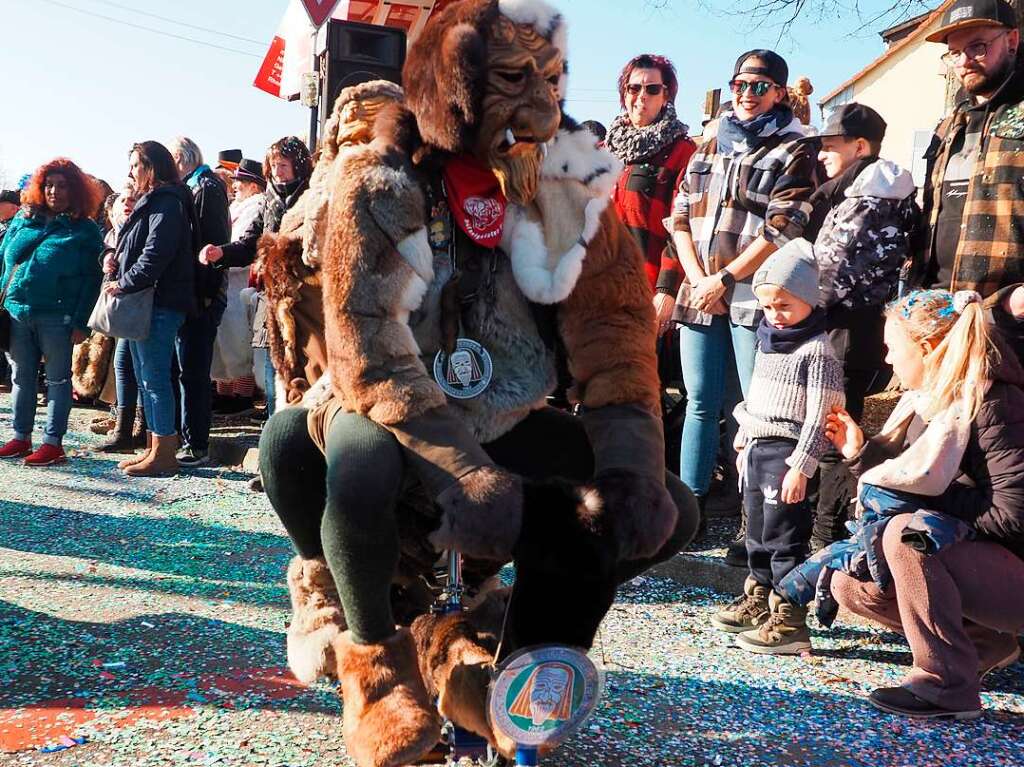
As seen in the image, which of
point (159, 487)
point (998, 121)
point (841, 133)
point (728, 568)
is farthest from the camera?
point (159, 487)

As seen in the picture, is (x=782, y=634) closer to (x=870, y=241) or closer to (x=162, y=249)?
(x=870, y=241)

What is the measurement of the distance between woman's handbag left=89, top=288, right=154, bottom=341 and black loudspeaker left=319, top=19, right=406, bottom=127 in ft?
6.14

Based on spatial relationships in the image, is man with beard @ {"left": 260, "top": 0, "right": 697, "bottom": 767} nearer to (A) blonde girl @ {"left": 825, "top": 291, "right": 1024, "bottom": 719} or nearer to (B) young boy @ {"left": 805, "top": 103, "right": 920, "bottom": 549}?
(A) blonde girl @ {"left": 825, "top": 291, "right": 1024, "bottom": 719}

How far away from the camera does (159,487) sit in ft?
18.6

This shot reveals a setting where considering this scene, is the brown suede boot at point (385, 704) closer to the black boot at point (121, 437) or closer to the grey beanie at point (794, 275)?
the grey beanie at point (794, 275)

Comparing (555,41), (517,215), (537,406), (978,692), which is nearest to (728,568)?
(978,692)

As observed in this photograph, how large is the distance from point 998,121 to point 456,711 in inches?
115

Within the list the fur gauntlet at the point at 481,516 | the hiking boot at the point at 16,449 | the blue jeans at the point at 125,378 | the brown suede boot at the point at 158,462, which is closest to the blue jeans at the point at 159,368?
the brown suede boot at the point at 158,462

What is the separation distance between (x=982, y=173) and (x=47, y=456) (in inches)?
216

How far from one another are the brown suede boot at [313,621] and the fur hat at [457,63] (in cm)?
108

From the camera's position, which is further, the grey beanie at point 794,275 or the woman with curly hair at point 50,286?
the woman with curly hair at point 50,286

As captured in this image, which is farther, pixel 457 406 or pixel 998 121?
pixel 998 121

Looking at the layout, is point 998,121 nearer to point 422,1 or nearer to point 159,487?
point 422,1

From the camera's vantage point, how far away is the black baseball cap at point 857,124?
14.5 feet
